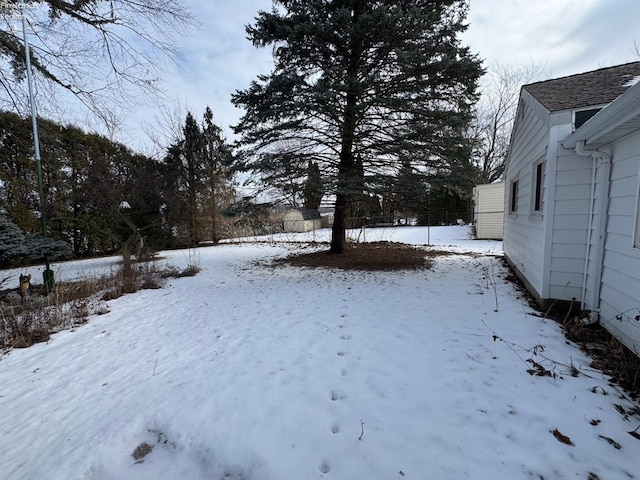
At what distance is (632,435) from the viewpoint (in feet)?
5.46

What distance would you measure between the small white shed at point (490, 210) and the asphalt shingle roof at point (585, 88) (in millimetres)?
7540

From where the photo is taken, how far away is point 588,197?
3.28m

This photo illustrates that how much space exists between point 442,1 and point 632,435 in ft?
26.0

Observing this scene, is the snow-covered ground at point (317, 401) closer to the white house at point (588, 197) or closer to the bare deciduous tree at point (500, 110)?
the white house at point (588, 197)

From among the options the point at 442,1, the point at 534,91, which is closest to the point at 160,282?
the point at 534,91

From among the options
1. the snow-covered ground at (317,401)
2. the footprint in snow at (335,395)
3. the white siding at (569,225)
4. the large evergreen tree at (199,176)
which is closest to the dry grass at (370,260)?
the snow-covered ground at (317,401)

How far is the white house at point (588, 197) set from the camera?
2.52 metres

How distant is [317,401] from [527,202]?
503 centimetres

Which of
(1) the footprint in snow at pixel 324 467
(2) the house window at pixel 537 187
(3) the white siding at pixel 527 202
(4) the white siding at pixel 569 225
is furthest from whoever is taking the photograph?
(2) the house window at pixel 537 187

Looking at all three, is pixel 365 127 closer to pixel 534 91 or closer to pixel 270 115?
pixel 270 115

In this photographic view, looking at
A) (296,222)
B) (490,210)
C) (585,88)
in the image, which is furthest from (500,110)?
(585,88)

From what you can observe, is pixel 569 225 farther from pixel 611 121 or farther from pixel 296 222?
pixel 296 222

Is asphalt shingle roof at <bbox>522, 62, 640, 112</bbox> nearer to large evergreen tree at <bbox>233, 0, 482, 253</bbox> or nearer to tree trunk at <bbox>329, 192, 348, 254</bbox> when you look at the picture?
large evergreen tree at <bbox>233, 0, 482, 253</bbox>

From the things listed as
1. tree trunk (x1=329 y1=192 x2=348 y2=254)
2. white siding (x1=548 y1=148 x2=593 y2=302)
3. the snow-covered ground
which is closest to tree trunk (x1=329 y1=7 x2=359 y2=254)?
tree trunk (x1=329 y1=192 x2=348 y2=254)
